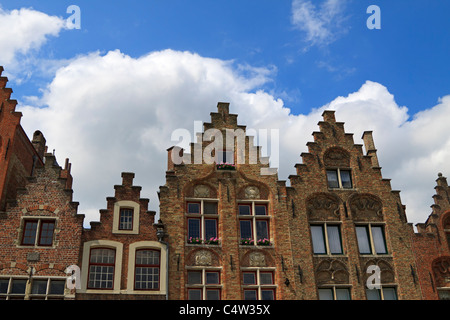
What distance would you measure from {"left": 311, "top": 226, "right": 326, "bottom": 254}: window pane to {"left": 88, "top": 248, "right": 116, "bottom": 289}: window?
836cm

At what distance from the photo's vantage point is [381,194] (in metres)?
21.3

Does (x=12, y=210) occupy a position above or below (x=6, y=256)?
above

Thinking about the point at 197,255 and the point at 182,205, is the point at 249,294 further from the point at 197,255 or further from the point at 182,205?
the point at 182,205

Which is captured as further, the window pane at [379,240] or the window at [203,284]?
the window pane at [379,240]

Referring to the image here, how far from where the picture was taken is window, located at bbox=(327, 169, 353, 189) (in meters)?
21.4

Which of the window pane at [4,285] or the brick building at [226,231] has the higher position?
the brick building at [226,231]

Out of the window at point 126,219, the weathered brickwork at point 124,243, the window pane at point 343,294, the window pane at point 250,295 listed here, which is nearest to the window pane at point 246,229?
the window pane at point 250,295

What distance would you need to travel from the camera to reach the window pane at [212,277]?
1866 cm

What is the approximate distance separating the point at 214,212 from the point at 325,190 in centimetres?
511

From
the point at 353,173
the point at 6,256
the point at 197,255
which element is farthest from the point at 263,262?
the point at 6,256

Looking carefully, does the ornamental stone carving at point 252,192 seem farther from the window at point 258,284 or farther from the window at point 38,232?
the window at point 38,232

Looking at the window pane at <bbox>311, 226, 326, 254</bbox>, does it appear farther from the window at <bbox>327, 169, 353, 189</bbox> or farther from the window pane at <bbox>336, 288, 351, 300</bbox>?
the window at <bbox>327, 169, 353, 189</bbox>

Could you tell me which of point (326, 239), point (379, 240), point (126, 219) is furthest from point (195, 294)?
point (379, 240)

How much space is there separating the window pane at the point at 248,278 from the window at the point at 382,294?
479 cm
